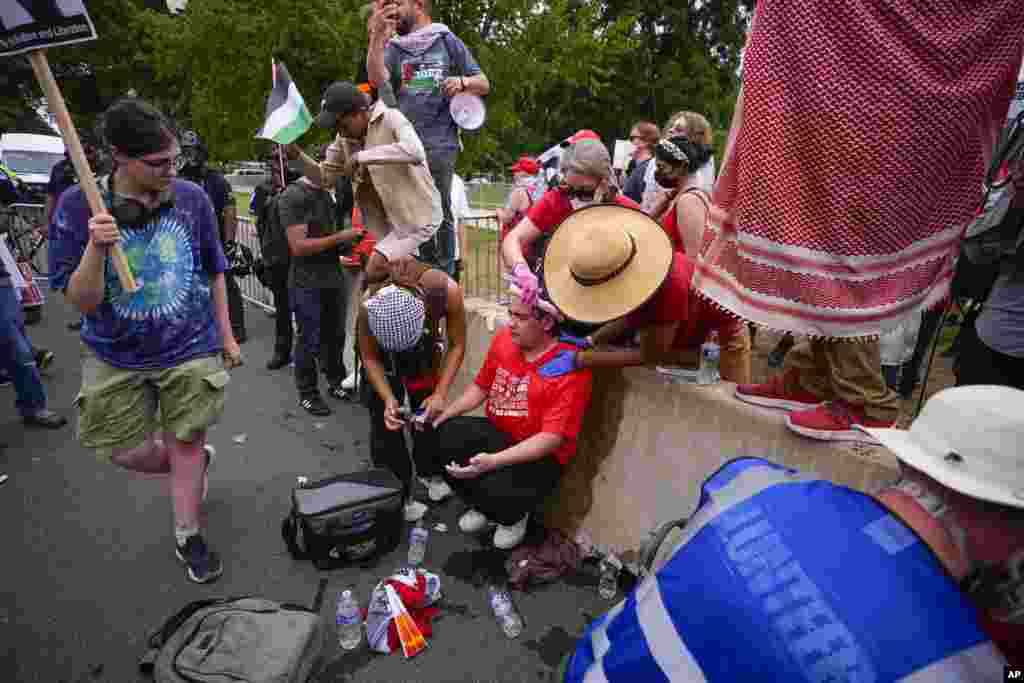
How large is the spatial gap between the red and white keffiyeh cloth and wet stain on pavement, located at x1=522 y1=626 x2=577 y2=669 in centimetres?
162

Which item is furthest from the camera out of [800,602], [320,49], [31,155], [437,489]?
[31,155]

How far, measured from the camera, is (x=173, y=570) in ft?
9.14

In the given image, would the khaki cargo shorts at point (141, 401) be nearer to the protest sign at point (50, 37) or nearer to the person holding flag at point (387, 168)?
the protest sign at point (50, 37)

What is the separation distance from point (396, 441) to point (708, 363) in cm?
181

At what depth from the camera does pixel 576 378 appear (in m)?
2.55

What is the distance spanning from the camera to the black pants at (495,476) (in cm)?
268

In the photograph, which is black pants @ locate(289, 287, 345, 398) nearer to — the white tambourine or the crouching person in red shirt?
the white tambourine

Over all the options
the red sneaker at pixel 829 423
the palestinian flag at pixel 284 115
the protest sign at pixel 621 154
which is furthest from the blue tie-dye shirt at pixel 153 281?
the protest sign at pixel 621 154

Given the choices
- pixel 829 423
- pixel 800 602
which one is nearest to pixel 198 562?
pixel 800 602

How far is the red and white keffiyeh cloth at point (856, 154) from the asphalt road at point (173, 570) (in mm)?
1759

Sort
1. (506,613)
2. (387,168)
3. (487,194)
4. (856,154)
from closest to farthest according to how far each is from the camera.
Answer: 1. (856,154)
2. (506,613)
3. (387,168)
4. (487,194)

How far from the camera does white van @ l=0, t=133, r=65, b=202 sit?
43.4ft

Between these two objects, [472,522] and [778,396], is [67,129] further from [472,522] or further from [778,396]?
[778,396]

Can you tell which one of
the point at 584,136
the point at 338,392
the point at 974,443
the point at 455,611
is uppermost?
the point at 584,136
